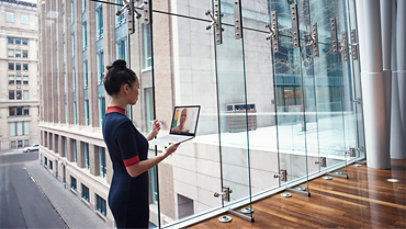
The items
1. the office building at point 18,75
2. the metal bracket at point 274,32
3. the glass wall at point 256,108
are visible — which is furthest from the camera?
the metal bracket at point 274,32

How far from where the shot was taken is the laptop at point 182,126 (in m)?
1.44

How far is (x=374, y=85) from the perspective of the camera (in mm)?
4012

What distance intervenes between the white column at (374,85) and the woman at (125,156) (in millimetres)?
3860

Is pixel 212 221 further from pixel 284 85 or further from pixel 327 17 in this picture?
pixel 327 17

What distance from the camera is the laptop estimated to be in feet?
4.74

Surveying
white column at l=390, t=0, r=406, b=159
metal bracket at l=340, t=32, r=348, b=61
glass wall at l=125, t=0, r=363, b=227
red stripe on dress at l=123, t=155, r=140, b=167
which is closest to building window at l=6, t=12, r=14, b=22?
glass wall at l=125, t=0, r=363, b=227

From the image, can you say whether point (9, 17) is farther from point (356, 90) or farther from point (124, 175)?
point (356, 90)

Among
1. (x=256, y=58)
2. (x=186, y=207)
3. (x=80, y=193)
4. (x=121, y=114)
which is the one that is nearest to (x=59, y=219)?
(x=80, y=193)

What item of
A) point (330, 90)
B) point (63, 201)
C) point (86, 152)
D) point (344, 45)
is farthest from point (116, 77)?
point (344, 45)

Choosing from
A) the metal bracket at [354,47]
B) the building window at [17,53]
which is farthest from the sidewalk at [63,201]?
the metal bracket at [354,47]

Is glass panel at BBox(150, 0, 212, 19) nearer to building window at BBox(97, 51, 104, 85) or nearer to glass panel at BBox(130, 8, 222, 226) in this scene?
glass panel at BBox(130, 8, 222, 226)

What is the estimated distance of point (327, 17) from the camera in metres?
4.31

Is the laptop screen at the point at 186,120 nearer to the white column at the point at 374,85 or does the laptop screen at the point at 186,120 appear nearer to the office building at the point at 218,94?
the office building at the point at 218,94

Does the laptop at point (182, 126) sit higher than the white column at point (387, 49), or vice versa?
the white column at point (387, 49)
